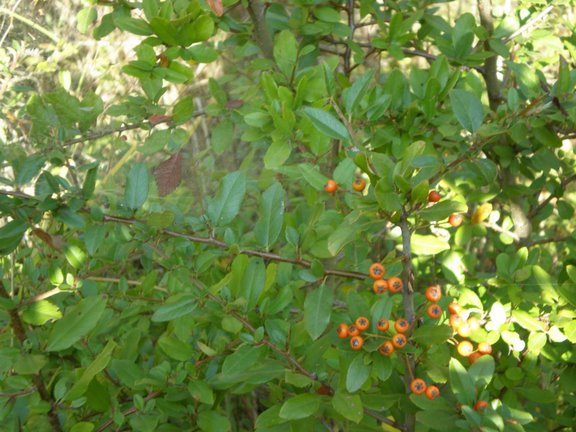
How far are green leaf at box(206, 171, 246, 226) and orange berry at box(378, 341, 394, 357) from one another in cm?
34

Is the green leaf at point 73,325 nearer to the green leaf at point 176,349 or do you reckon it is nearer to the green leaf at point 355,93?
the green leaf at point 176,349

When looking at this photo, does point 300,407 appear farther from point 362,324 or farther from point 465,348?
point 465,348

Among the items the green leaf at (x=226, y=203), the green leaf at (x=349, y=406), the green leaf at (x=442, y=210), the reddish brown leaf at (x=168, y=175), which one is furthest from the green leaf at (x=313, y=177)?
the reddish brown leaf at (x=168, y=175)

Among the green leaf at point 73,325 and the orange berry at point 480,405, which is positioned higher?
the green leaf at point 73,325

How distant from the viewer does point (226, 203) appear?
116 centimetres

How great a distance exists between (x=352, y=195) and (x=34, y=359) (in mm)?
514

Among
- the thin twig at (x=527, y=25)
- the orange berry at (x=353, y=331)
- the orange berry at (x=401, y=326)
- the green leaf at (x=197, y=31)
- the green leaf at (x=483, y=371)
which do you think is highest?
the green leaf at (x=197, y=31)

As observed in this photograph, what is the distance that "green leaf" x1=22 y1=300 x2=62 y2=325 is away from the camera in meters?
1.05

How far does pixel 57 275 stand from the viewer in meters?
1.18

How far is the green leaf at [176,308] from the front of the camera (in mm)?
989

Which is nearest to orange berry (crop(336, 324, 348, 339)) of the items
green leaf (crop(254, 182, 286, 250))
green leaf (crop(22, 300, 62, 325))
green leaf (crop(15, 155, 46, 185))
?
green leaf (crop(254, 182, 286, 250))

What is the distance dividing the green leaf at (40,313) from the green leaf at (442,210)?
556 millimetres

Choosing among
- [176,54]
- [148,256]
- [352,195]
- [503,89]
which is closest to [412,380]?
[352,195]

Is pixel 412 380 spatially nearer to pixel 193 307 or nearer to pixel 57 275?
pixel 193 307
